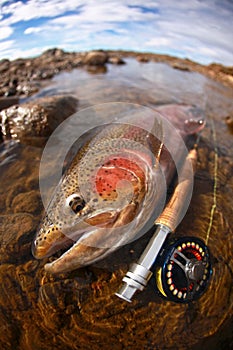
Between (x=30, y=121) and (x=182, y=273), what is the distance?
294 cm

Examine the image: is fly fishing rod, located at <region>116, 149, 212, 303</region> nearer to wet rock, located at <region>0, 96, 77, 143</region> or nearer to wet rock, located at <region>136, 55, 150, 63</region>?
wet rock, located at <region>0, 96, 77, 143</region>

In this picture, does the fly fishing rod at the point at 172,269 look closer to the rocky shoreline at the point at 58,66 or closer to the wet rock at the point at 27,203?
the wet rock at the point at 27,203

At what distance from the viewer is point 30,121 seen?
362 cm

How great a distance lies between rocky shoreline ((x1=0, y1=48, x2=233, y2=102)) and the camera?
226 inches

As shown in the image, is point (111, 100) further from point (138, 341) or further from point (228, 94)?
point (138, 341)

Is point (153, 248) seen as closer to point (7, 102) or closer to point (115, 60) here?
point (7, 102)

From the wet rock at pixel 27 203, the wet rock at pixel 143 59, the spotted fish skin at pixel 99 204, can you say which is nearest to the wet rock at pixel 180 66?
the wet rock at pixel 143 59

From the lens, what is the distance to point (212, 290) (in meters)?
2.02

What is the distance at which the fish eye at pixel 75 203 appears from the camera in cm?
204

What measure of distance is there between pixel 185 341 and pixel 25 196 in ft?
6.45

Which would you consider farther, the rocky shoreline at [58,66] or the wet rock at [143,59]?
the wet rock at [143,59]

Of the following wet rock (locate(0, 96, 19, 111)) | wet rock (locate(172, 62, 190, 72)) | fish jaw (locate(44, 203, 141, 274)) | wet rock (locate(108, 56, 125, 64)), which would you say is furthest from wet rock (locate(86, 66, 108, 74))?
fish jaw (locate(44, 203, 141, 274))

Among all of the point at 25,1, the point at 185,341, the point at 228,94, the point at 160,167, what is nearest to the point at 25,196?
the point at 160,167

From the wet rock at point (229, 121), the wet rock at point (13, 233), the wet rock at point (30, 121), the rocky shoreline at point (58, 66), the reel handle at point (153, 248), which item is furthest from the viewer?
the rocky shoreline at point (58, 66)
